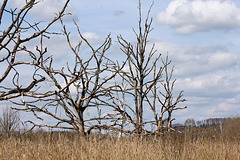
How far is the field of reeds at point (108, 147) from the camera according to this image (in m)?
4.87

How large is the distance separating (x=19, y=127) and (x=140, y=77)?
2.98 m

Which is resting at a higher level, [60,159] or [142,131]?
[142,131]

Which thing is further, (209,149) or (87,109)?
(209,149)

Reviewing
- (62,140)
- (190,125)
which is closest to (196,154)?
(190,125)

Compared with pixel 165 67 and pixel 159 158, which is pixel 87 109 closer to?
pixel 159 158

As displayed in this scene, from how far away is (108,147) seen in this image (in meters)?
4.95

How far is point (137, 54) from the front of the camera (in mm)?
6723

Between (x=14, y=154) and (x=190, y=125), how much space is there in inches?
150

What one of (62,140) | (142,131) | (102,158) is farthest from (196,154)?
(62,140)

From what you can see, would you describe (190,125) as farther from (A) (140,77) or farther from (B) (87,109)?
(B) (87,109)

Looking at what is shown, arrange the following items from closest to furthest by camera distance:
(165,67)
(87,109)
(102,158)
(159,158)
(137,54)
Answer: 1. (102,158)
2. (159,158)
3. (87,109)
4. (137,54)
5. (165,67)

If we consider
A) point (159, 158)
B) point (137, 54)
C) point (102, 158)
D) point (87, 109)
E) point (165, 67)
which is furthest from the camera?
point (165, 67)

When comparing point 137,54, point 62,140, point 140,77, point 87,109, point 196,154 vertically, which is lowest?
point 196,154

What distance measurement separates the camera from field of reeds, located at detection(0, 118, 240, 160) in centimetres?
487
